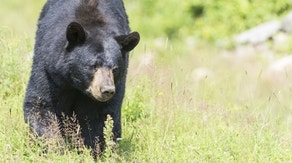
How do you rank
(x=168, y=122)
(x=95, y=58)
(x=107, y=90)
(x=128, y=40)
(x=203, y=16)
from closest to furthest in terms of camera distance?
(x=107, y=90)
(x=95, y=58)
(x=128, y=40)
(x=168, y=122)
(x=203, y=16)

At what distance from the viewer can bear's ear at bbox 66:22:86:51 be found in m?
5.93

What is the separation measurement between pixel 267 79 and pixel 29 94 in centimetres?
776

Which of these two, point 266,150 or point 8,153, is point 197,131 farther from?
point 8,153

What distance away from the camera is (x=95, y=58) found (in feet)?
19.5

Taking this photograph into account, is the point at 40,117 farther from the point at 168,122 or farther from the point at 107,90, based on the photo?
the point at 168,122

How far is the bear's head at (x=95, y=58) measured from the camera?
5.88 meters

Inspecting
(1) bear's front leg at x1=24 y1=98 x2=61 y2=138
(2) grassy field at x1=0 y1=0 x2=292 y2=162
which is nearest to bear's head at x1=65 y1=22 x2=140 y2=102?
(1) bear's front leg at x1=24 y1=98 x2=61 y2=138

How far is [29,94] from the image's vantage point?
638 cm

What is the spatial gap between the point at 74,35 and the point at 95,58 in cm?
26

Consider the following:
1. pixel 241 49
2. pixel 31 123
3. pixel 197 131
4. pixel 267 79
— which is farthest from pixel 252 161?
pixel 241 49

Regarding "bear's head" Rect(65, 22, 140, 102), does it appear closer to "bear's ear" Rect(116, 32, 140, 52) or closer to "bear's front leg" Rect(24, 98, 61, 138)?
"bear's ear" Rect(116, 32, 140, 52)

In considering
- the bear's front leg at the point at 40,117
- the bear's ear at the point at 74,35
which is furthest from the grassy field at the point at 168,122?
the bear's ear at the point at 74,35

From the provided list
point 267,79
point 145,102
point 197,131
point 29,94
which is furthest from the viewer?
point 267,79

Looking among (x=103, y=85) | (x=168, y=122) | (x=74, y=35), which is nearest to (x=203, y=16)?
(x=168, y=122)
